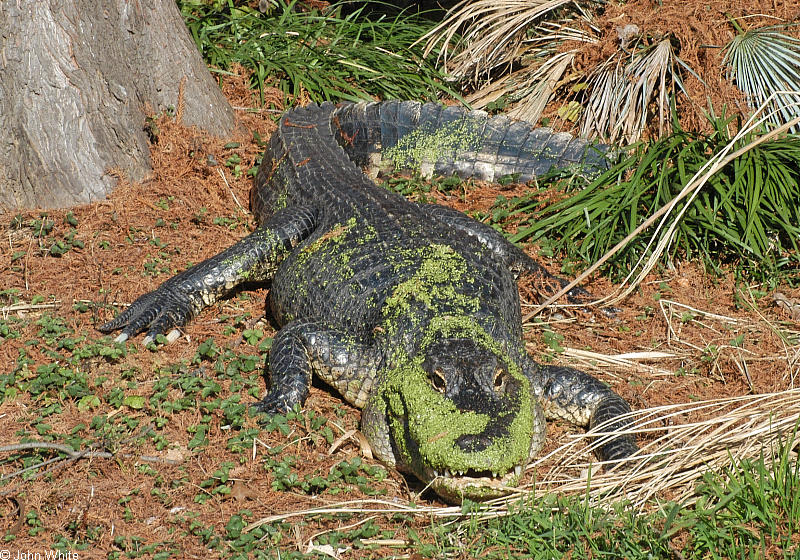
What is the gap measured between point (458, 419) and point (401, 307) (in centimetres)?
95

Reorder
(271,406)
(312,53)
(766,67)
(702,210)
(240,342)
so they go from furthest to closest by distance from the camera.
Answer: (312,53) < (766,67) < (702,210) < (240,342) < (271,406)

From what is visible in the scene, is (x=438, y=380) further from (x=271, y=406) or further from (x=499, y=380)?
(x=271, y=406)

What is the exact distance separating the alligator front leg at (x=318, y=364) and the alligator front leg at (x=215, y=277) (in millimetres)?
817

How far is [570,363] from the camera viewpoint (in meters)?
4.52

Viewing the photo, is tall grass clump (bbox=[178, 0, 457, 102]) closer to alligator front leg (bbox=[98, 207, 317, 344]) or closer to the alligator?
the alligator

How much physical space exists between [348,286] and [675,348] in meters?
1.92

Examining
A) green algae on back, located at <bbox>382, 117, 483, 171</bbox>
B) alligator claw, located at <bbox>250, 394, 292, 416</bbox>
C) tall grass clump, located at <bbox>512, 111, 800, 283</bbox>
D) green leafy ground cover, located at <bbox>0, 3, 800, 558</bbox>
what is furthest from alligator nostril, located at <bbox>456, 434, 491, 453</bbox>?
green algae on back, located at <bbox>382, 117, 483, 171</bbox>

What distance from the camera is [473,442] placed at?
3.16 m

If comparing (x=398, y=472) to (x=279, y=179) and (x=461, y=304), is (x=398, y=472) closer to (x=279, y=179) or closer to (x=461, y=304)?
(x=461, y=304)

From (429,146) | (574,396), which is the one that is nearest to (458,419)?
(574,396)

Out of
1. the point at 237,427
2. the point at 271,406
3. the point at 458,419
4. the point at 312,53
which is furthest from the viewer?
the point at 312,53

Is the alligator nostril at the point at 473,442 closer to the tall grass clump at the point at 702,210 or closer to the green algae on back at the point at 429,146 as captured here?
the tall grass clump at the point at 702,210

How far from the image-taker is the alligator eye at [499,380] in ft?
11.6

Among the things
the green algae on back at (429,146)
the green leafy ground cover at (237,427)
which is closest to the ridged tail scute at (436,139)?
the green algae on back at (429,146)
